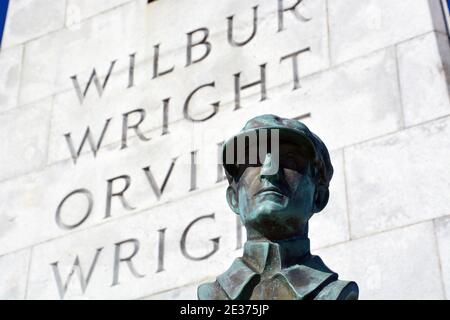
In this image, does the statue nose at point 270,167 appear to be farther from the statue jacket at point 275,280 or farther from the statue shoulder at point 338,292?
the statue shoulder at point 338,292

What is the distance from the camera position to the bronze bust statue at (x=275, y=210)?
7109mm

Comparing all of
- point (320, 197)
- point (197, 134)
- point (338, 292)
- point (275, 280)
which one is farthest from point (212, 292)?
point (197, 134)

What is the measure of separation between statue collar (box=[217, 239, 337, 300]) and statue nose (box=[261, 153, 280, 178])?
29 centimetres

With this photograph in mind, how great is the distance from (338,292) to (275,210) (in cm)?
44

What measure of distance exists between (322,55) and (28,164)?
2.82 m

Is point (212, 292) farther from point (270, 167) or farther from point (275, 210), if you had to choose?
point (270, 167)

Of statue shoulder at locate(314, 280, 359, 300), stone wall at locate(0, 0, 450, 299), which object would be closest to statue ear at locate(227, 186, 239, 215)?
statue shoulder at locate(314, 280, 359, 300)

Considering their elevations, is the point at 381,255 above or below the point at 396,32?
below

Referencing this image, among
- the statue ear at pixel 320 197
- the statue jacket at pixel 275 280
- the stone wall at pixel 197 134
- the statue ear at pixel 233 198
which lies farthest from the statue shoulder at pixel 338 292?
the stone wall at pixel 197 134

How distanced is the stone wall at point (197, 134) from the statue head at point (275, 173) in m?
4.01

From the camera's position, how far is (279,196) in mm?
7164

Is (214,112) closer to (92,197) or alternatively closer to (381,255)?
(92,197)

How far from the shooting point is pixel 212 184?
42.7ft
